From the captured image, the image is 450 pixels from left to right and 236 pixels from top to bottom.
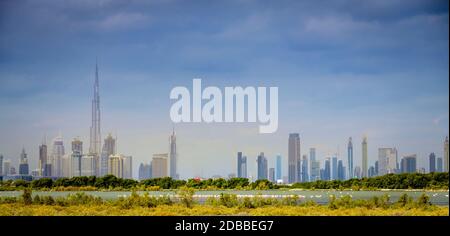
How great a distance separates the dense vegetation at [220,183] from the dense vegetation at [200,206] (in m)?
0.31

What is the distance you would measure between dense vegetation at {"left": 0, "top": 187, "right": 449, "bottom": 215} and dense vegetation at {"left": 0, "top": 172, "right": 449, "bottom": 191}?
0.31 metres

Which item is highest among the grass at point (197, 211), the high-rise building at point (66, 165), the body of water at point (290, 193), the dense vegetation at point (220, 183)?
the high-rise building at point (66, 165)

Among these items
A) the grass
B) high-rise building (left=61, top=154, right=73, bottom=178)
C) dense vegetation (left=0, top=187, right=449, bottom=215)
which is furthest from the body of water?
the grass

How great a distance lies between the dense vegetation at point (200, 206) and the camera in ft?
49.1

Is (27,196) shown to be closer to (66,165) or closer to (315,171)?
(66,165)

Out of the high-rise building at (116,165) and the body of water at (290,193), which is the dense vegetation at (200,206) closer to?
the body of water at (290,193)

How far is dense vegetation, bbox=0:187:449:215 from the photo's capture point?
14977 millimetres

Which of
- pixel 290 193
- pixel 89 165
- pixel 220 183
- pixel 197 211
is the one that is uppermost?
pixel 89 165

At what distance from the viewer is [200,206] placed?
1603cm

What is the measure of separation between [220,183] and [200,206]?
192cm

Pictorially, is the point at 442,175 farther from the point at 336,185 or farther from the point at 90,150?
the point at 90,150

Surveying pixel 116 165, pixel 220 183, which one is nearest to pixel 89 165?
pixel 116 165

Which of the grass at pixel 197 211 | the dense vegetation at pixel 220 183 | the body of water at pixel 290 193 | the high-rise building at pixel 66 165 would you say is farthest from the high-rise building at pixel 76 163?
the body of water at pixel 290 193
